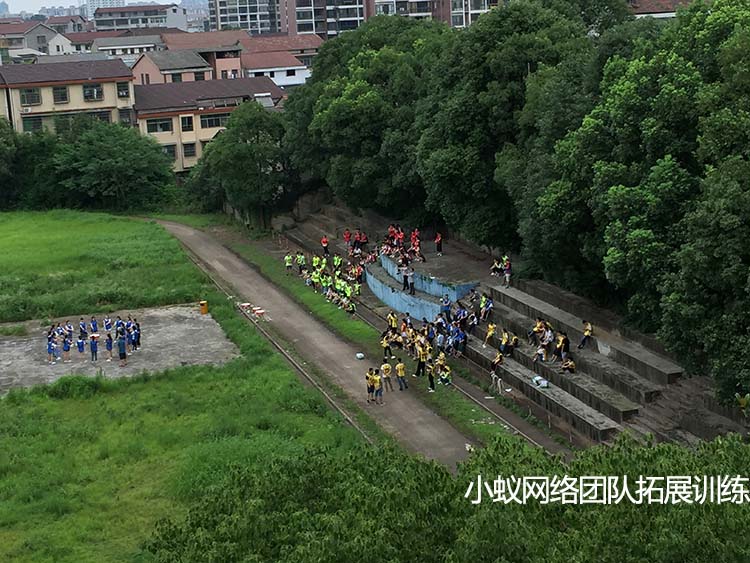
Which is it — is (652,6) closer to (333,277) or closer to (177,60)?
(177,60)

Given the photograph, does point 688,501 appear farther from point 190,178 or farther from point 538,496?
point 190,178

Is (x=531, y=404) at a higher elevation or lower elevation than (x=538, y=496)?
lower

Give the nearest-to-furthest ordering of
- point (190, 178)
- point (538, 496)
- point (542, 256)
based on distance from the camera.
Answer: point (538, 496)
point (542, 256)
point (190, 178)

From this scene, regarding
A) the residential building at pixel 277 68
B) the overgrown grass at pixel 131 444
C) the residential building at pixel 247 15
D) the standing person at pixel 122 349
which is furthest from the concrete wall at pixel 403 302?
the residential building at pixel 247 15

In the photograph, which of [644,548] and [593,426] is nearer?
[644,548]

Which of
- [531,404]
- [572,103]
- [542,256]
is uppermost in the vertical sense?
[572,103]

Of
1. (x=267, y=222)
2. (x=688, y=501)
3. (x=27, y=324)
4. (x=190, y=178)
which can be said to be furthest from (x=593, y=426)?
(x=190, y=178)

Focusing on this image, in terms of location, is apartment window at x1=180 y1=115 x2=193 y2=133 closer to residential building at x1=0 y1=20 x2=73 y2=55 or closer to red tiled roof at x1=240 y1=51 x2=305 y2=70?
red tiled roof at x1=240 y1=51 x2=305 y2=70

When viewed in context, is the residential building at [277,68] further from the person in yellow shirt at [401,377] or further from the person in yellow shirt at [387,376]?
the person in yellow shirt at [401,377]
